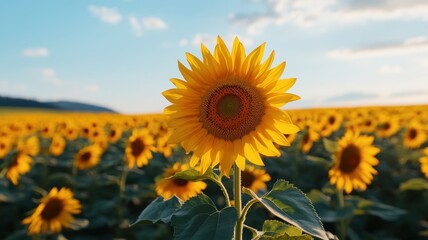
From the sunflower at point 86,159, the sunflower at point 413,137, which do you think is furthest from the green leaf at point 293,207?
the sunflower at point 413,137

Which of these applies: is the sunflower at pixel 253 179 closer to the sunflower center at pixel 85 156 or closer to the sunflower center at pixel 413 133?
the sunflower center at pixel 85 156

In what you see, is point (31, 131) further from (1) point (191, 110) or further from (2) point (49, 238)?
(1) point (191, 110)

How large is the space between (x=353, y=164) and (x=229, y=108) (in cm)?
411

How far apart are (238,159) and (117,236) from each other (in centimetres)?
593

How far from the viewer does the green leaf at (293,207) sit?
7.39 feet

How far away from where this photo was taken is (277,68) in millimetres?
2588

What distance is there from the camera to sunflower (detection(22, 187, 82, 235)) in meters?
6.08

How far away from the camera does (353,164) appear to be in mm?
6516

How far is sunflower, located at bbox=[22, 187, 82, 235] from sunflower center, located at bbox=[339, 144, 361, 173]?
11.5 feet

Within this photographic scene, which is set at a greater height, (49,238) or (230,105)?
(230,105)

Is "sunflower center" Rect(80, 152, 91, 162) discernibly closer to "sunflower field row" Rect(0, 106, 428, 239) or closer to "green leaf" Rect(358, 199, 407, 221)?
"sunflower field row" Rect(0, 106, 428, 239)

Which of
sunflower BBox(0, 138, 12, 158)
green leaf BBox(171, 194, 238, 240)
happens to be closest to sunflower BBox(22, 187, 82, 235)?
green leaf BBox(171, 194, 238, 240)

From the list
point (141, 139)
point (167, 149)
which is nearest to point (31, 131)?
point (167, 149)

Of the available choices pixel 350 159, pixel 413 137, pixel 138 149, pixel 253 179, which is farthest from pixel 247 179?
pixel 413 137
